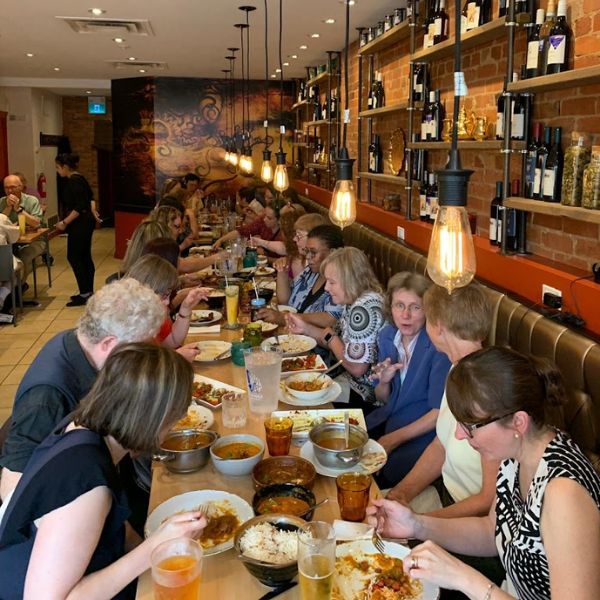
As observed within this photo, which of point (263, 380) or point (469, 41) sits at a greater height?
point (469, 41)

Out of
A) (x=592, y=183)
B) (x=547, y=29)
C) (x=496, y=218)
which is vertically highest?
(x=547, y=29)

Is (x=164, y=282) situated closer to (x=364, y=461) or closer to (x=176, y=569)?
(x=364, y=461)

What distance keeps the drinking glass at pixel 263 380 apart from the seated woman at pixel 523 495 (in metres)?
0.81

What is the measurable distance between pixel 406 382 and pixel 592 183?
1.10 metres

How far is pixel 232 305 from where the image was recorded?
359 cm

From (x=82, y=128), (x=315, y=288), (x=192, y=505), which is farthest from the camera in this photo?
(x=82, y=128)

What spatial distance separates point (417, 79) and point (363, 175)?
128 centimetres

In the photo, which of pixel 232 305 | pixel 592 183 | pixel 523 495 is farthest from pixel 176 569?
pixel 232 305

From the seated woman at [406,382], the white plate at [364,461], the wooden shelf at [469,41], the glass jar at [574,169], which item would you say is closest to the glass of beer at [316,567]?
the white plate at [364,461]

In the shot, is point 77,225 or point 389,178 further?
point 77,225

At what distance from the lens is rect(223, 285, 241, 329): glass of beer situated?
3553mm

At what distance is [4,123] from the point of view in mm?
11836

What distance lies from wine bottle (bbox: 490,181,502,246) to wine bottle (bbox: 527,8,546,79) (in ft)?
2.09

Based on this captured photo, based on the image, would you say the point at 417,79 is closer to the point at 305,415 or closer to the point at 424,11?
the point at 424,11
